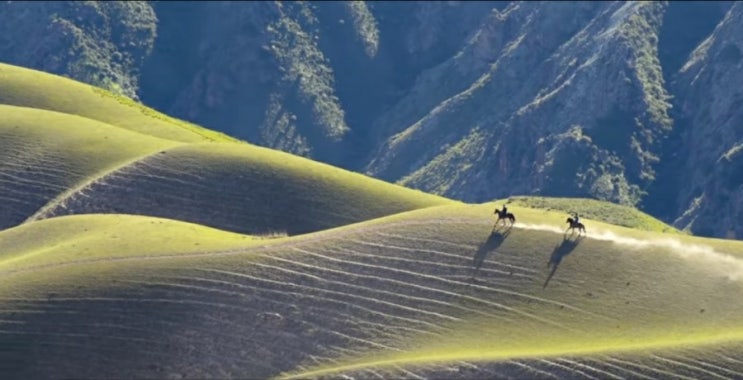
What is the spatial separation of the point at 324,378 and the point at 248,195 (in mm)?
55478

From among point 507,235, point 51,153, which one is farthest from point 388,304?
point 51,153

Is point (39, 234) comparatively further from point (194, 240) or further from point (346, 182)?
point (346, 182)

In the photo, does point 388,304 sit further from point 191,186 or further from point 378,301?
point 191,186

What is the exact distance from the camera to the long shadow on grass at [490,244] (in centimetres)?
12356

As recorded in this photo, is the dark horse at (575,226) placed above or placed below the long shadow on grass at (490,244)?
above

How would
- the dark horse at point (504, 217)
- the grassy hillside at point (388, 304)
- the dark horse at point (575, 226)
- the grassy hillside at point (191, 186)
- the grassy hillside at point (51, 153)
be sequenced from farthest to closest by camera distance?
the grassy hillside at point (51, 153) < the grassy hillside at point (191, 186) < the dark horse at point (504, 217) < the dark horse at point (575, 226) < the grassy hillside at point (388, 304)

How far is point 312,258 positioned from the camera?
126m

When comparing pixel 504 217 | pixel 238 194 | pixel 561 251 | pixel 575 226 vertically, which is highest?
pixel 575 226

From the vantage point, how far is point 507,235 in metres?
127

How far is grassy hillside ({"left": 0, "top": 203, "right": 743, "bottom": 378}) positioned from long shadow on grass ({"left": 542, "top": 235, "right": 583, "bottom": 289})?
16cm

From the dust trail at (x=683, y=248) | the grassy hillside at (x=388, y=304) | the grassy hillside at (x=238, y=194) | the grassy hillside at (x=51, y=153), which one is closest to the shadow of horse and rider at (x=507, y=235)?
the grassy hillside at (x=388, y=304)

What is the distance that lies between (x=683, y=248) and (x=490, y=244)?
53.2 feet

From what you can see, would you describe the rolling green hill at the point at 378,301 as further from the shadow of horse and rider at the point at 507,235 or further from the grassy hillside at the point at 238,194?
the grassy hillside at the point at 238,194

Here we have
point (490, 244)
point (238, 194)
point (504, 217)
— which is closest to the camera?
point (490, 244)
